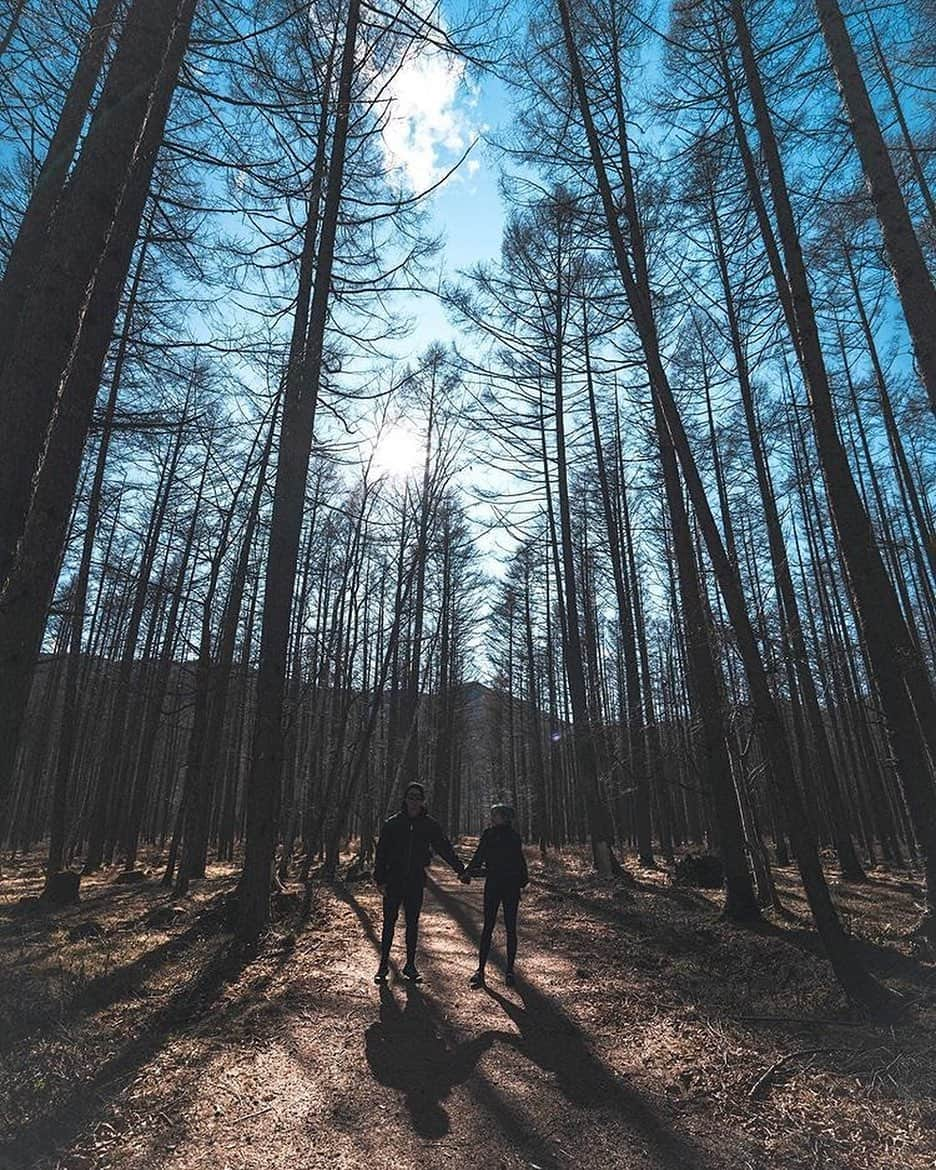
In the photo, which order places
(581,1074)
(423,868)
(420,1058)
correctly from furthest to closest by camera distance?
(423,868) < (420,1058) < (581,1074)

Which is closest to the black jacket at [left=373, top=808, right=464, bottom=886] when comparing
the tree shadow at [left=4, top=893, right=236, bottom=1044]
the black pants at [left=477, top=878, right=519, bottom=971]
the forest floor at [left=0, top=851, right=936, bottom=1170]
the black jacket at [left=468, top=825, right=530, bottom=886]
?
the black jacket at [left=468, top=825, right=530, bottom=886]

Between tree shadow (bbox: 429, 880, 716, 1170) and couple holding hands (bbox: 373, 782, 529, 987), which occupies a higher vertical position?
couple holding hands (bbox: 373, 782, 529, 987)

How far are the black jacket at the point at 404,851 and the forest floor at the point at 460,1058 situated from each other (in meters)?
0.96

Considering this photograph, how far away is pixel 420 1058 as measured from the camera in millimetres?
4266

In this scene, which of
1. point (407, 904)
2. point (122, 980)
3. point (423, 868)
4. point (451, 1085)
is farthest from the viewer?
point (423, 868)

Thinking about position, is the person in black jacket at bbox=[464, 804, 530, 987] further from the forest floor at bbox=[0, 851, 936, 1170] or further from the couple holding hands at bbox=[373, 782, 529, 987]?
the forest floor at bbox=[0, 851, 936, 1170]

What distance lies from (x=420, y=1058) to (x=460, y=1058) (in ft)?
0.90

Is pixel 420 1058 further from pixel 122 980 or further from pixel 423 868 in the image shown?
pixel 122 980

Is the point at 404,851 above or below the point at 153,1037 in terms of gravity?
above

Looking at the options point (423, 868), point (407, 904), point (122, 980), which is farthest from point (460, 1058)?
point (122, 980)

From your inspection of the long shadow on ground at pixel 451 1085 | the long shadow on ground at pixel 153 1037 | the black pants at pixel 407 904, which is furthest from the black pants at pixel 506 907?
the long shadow on ground at pixel 153 1037

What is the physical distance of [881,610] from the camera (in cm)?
623

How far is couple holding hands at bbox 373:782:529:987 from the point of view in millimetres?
6105

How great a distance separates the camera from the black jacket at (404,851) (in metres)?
6.14
